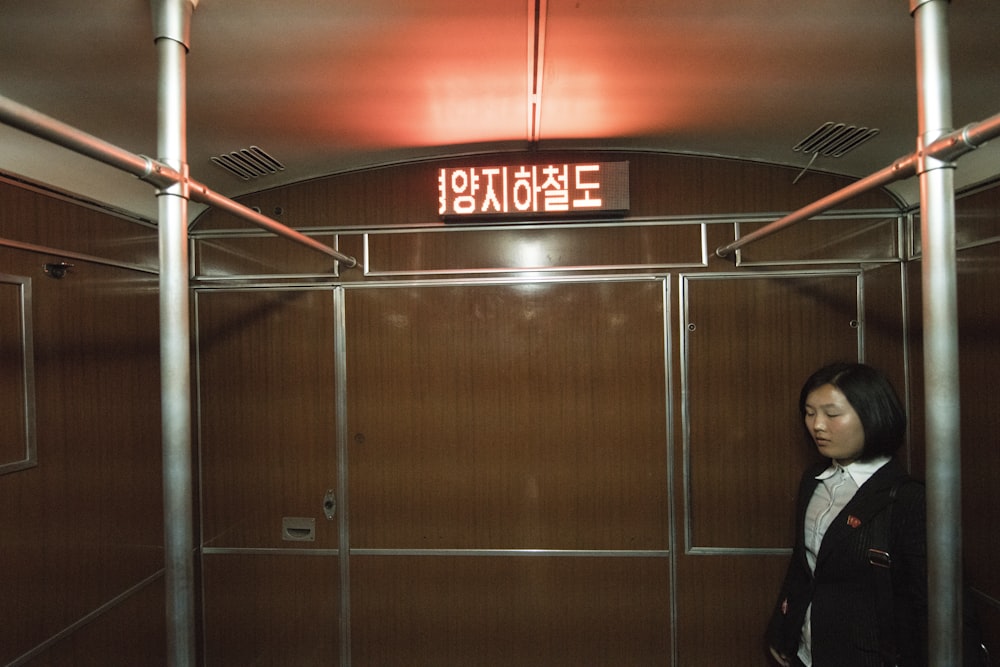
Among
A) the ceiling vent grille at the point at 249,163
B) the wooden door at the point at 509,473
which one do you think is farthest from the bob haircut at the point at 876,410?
the ceiling vent grille at the point at 249,163

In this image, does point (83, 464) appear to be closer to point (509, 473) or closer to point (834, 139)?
point (509, 473)

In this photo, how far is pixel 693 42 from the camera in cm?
161

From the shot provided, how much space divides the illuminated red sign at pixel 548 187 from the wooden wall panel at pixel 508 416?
39 centimetres

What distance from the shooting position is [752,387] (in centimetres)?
260

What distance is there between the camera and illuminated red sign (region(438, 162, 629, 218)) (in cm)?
245

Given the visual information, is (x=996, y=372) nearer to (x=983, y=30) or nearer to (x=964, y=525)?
(x=964, y=525)

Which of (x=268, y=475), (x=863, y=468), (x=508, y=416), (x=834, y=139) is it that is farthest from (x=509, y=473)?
(x=834, y=139)

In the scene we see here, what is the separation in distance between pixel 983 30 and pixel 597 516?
7.40 ft

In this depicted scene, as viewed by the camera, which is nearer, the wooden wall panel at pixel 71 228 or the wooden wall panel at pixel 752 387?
the wooden wall panel at pixel 71 228

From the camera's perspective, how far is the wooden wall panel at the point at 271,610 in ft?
8.90

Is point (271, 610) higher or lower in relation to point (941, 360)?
lower

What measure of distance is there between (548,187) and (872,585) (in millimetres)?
1936

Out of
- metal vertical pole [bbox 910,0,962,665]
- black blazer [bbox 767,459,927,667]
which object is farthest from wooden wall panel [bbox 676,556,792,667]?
metal vertical pole [bbox 910,0,962,665]

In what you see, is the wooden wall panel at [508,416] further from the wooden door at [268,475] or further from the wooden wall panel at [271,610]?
the wooden wall panel at [271,610]
